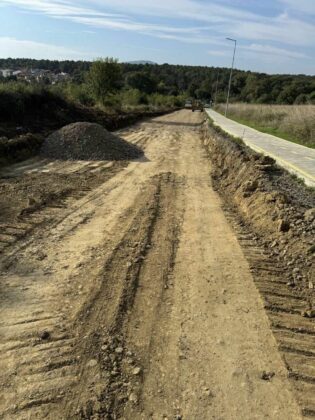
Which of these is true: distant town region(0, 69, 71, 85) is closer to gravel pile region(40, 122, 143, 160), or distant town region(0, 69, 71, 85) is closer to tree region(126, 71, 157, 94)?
tree region(126, 71, 157, 94)

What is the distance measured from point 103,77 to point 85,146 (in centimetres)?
2709

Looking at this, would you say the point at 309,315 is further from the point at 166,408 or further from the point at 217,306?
the point at 166,408

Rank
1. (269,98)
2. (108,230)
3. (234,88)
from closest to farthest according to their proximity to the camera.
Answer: (108,230)
(269,98)
(234,88)

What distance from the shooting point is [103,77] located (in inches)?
1647

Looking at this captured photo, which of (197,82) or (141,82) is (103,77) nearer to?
(141,82)

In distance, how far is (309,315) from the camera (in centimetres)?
547

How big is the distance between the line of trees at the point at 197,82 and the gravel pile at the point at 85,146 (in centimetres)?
2563

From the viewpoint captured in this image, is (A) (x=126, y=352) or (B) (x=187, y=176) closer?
(A) (x=126, y=352)

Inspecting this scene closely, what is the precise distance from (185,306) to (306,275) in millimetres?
1998

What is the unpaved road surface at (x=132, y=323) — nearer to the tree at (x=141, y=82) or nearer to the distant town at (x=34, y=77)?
the distant town at (x=34, y=77)

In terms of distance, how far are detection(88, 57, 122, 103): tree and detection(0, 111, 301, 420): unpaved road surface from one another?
34586 millimetres

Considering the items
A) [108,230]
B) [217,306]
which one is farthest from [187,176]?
[217,306]

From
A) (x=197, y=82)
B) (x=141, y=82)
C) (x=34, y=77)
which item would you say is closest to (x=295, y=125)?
(x=34, y=77)

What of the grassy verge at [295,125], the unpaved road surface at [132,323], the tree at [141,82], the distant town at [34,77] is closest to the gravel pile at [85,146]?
the unpaved road surface at [132,323]
